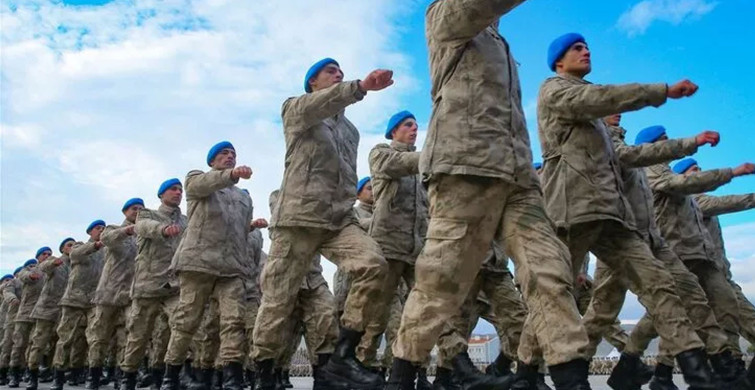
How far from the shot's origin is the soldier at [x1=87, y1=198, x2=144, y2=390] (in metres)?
9.47

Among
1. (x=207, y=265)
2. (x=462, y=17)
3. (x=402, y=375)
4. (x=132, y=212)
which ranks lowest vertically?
(x=402, y=375)

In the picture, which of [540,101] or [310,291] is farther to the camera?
[310,291]

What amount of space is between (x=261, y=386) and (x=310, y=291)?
148 cm

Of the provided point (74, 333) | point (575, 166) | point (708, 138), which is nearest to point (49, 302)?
point (74, 333)

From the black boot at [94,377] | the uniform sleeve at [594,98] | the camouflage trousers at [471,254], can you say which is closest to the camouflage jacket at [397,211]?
the uniform sleeve at [594,98]

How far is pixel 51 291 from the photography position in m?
12.7

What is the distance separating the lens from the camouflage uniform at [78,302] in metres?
11.1

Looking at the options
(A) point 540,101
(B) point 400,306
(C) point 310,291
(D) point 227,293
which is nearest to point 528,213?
(A) point 540,101

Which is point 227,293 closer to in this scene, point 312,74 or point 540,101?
point 312,74

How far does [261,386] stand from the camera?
231 inches

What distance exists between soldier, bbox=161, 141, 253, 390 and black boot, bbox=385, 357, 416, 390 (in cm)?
340

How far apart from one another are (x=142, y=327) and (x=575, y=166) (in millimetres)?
5649

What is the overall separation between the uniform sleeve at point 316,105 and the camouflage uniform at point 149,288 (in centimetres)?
303

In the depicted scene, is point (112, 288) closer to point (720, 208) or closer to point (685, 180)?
point (685, 180)
